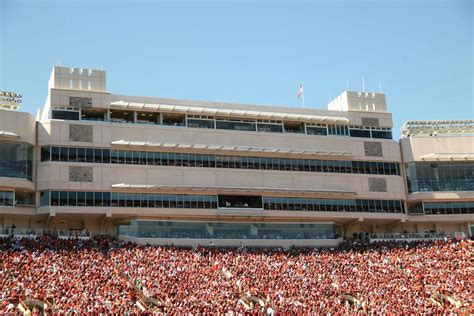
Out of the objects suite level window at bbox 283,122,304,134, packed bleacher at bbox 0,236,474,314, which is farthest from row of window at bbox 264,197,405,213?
suite level window at bbox 283,122,304,134

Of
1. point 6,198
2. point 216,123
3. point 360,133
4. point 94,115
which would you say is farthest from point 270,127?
point 6,198

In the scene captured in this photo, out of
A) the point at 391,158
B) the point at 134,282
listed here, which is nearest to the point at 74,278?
the point at 134,282

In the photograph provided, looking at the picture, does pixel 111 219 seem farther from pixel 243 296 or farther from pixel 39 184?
pixel 243 296

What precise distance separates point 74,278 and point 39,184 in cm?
1304

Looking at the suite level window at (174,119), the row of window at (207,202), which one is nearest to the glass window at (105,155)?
the row of window at (207,202)

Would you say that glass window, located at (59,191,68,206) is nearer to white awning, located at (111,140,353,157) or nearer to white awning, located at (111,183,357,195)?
white awning, located at (111,183,357,195)

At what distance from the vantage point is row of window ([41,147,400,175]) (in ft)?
169

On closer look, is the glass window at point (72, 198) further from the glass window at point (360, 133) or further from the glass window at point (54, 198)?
the glass window at point (360, 133)

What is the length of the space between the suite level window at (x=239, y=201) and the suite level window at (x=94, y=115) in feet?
36.1

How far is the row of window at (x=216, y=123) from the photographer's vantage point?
53625mm

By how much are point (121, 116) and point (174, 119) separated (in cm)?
428

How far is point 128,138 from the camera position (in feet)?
175

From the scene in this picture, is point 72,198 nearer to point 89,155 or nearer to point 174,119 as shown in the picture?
point 89,155

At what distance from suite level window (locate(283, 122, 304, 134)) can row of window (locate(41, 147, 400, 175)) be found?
10.0 feet
